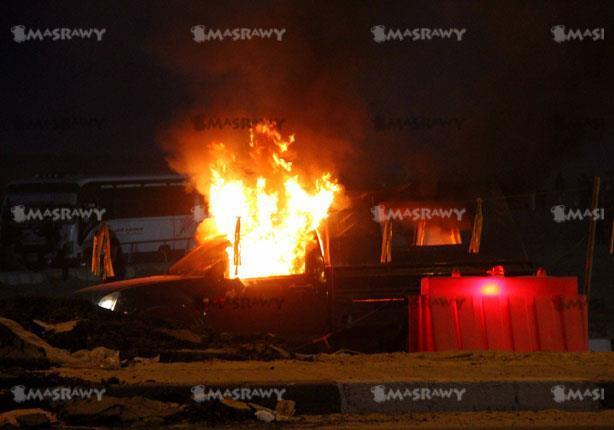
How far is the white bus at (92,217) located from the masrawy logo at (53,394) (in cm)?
1995

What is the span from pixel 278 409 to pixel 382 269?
187 inches

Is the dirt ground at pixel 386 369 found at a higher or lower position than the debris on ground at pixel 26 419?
higher

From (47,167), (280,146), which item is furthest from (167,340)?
(47,167)

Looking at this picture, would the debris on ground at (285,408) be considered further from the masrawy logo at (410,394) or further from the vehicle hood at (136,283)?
the vehicle hood at (136,283)

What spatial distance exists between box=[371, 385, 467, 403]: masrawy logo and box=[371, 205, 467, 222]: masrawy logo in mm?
6665

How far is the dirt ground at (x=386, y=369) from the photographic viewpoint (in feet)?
30.2

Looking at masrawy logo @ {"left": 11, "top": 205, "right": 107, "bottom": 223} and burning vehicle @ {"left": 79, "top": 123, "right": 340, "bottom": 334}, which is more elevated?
masrawy logo @ {"left": 11, "top": 205, "right": 107, "bottom": 223}

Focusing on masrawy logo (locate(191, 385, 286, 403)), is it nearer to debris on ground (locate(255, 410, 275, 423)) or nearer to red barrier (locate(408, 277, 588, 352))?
debris on ground (locate(255, 410, 275, 423))

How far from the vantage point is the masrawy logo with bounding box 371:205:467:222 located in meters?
15.5

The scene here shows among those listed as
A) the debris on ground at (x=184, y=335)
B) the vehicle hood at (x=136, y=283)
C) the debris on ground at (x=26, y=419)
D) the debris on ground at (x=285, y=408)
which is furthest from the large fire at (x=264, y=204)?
the debris on ground at (x=26, y=419)

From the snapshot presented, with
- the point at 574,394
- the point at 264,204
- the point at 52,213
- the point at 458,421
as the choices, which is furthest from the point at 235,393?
the point at 52,213

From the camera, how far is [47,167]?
35.6 meters

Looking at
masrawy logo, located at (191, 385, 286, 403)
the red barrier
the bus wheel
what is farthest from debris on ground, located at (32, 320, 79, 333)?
the bus wheel

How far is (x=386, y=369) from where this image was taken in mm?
9961
